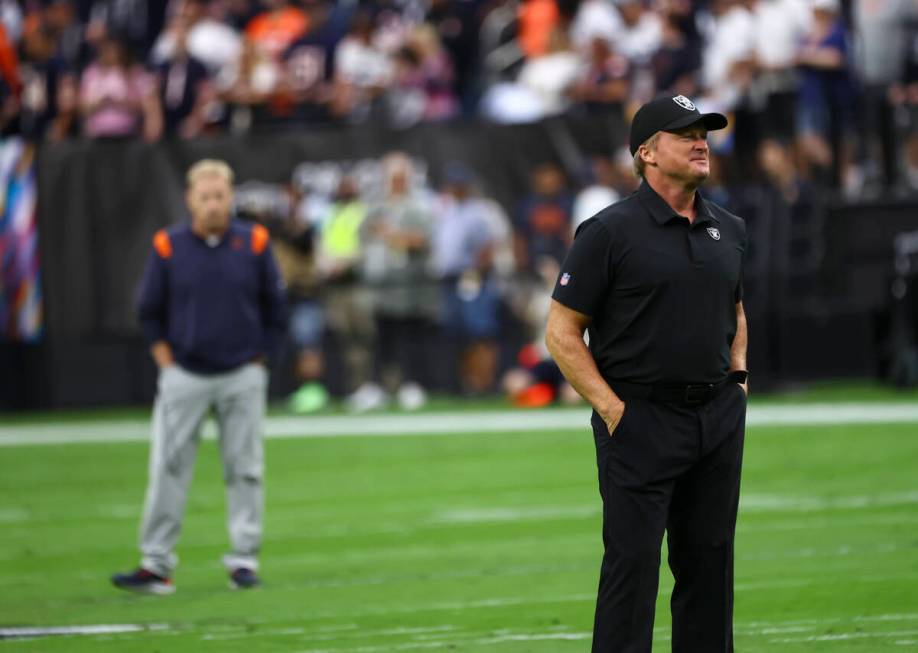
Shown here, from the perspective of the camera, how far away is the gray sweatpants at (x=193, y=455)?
33.2 feet

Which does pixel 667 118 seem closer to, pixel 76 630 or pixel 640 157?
pixel 640 157

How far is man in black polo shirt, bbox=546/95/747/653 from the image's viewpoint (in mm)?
6281

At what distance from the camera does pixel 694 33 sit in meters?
22.3

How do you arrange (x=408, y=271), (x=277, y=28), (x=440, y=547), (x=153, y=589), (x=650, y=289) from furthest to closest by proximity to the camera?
(x=277, y=28), (x=408, y=271), (x=440, y=547), (x=153, y=589), (x=650, y=289)

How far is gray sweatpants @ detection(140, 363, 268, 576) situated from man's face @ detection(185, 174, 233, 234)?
838 mm

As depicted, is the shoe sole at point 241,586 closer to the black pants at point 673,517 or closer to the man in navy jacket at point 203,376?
the man in navy jacket at point 203,376

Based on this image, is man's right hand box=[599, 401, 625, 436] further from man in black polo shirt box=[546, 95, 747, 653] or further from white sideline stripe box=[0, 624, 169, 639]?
white sideline stripe box=[0, 624, 169, 639]

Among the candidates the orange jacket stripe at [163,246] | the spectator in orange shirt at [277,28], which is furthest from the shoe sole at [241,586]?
the spectator in orange shirt at [277,28]

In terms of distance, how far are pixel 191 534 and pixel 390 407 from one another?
27.5 feet

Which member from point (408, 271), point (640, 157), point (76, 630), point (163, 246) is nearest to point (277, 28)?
point (408, 271)

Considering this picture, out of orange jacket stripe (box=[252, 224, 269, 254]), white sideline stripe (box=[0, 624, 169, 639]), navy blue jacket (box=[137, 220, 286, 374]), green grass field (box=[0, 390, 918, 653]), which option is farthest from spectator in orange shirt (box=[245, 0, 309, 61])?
white sideline stripe (box=[0, 624, 169, 639])

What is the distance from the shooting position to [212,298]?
1028cm

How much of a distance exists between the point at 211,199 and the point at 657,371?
4.48m

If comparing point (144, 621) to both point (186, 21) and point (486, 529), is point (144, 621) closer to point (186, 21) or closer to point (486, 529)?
point (486, 529)
